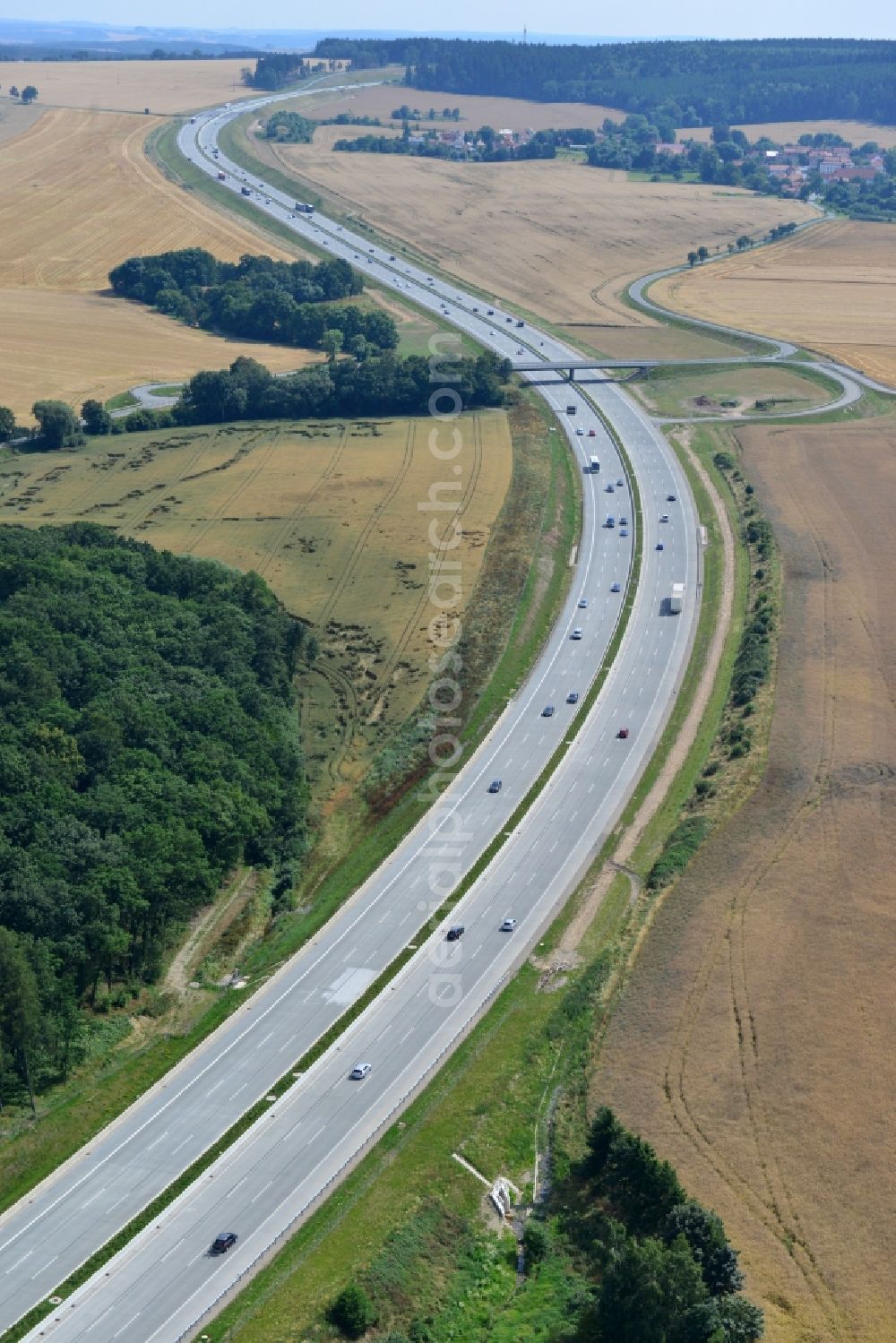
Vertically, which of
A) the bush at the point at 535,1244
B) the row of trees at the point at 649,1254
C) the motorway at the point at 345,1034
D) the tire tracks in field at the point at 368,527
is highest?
the row of trees at the point at 649,1254

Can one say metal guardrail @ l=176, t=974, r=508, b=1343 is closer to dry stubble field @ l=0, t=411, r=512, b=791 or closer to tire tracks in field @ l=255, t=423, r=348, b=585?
dry stubble field @ l=0, t=411, r=512, b=791

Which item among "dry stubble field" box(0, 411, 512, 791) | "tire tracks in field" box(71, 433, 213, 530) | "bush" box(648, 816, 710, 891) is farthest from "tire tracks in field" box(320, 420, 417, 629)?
"bush" box(648, 816, 710, 891)

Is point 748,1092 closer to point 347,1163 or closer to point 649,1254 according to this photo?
point 649,1254

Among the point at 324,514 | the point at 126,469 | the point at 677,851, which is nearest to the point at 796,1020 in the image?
the point at 677,851

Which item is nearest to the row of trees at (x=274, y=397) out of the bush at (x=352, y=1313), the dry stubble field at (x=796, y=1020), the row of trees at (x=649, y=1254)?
the dry stubble field at (x=796, y=1020)

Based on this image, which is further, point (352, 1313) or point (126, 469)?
point (126, 469)

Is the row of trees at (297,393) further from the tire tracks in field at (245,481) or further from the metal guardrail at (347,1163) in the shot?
the metal guardrail at (347,1163)
